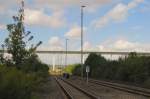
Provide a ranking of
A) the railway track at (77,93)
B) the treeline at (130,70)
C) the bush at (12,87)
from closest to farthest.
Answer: the bush at (12,87), the railway track at (77,93), the treeline at (130,70)

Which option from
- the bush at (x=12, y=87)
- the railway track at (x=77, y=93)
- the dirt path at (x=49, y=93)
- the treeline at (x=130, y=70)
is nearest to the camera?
the bush at (x=12, y=87)

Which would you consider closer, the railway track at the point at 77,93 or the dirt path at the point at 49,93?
the railway track at the point at 77,93

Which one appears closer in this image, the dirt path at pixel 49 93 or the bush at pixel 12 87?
the bush at pixel 12 87

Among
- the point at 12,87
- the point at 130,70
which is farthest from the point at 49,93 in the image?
the point at 130,70

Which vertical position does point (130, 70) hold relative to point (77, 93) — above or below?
above

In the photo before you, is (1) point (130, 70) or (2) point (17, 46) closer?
(2) point (17, 46)

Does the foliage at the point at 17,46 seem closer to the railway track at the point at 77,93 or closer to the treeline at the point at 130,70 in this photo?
the railway track at the point at 77,93

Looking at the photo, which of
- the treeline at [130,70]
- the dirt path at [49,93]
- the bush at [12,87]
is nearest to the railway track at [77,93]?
the dirt path at [49,93]

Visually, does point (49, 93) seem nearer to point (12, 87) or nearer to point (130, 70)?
point (12, 87)

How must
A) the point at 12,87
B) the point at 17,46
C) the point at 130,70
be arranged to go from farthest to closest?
the point at 130,70 → the point at 17,46 → the point at 12,87

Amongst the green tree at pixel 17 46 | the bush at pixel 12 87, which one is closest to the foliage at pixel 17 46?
the green tree at pixel 17 46

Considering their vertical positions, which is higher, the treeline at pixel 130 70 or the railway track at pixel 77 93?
the treeline at pixel 130 70

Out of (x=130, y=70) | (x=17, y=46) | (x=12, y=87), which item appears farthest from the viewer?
(x=130, y=70)

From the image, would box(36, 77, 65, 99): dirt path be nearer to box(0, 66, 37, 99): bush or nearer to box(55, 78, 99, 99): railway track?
box(55, 78, 99, 99): railway track
